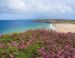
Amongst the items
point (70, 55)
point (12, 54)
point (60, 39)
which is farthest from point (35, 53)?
point (60, 39)

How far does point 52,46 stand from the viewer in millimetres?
9867

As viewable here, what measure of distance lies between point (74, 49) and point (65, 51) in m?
0.55

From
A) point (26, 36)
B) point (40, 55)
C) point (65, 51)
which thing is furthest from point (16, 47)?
point (26, 36)

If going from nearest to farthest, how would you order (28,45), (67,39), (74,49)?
1. (28,45)
2. (74,49)
3. (67,39)

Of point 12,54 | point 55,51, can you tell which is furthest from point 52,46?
point 12,54

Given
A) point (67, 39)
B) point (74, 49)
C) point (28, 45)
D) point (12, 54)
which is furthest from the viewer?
point (67, 39)

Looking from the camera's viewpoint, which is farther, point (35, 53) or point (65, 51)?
point (65, 51)

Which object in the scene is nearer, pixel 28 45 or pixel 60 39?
pixel 28 45

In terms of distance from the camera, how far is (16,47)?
30.6 feet

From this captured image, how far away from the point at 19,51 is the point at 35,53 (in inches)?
19.9

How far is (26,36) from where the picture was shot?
1180 cm

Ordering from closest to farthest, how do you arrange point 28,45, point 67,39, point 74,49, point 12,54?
point 12,54 < point 28,45 < point 74,49 < point 67,39

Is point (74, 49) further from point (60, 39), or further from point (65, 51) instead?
point (60, 39)

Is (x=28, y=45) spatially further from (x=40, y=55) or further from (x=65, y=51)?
(x=65, y=51)
